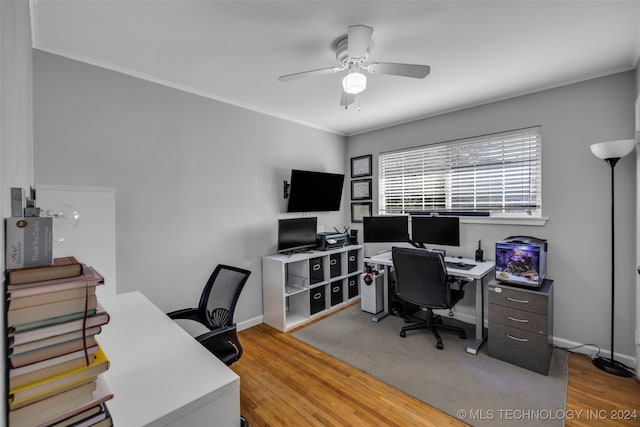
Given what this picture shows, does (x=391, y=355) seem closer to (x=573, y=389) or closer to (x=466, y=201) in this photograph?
(x=573, y=389)

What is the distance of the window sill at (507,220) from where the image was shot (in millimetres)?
2861

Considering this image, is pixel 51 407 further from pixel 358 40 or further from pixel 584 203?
pixel 584 203

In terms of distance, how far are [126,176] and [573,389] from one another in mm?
3923

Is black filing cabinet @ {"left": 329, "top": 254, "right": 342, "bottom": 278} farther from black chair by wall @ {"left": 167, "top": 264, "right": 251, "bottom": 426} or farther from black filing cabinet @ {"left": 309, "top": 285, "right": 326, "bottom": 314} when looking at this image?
black chair by wall @ {"left": 167, "top": 264, "right": 251, "bottom": 426}

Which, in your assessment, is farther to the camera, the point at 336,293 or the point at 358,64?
the point at 336,293

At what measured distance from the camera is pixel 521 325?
2.45m

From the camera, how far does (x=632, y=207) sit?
2412mm

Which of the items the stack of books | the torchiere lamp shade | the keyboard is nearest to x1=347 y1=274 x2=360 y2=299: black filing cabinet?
the keyboard

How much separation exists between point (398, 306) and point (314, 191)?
1810 millimetres

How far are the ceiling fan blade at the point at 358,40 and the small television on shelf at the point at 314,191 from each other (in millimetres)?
1794

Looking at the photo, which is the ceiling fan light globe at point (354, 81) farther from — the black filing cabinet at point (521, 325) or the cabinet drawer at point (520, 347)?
the cabinet drawer at point (520, 347)

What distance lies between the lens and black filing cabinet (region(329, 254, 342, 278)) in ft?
12.5

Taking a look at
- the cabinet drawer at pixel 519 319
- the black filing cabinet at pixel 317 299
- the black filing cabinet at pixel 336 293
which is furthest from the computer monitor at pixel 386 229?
the cabinet drawer at pixel 519 319

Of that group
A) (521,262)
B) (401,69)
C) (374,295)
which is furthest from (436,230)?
(401,69)
